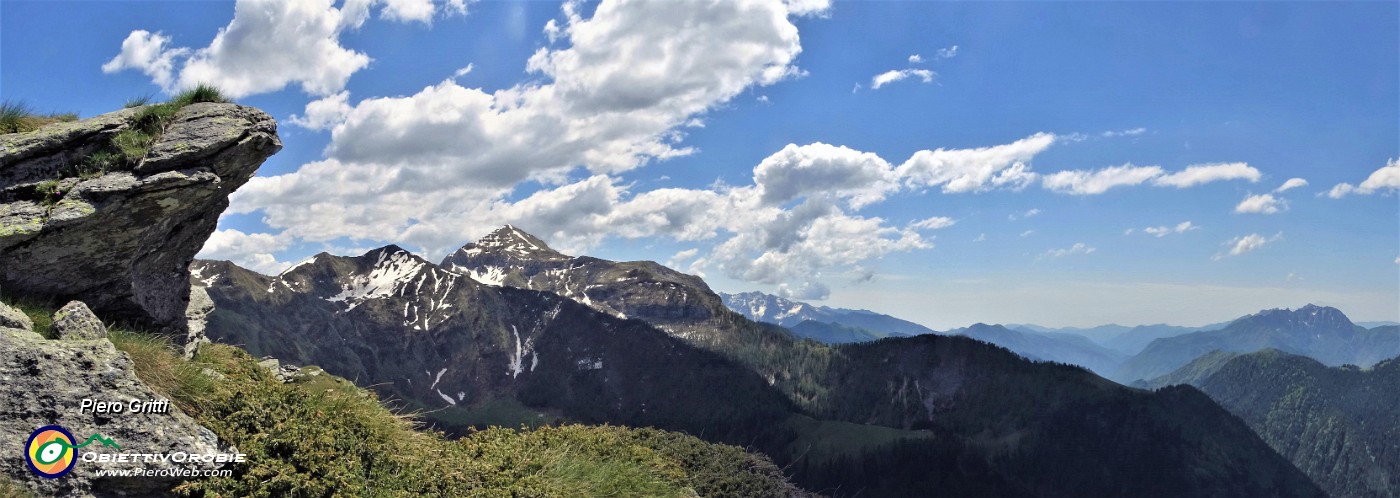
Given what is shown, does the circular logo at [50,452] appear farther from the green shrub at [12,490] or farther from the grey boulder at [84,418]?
the green shrub at [12,490]

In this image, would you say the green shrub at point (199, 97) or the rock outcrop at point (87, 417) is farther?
the green shrub at point (199, 97)

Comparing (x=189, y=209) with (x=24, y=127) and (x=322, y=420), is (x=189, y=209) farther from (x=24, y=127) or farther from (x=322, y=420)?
(x=322, y=420)

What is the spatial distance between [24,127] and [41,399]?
515 inches

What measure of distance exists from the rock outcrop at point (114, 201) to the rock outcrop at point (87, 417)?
23.2ft

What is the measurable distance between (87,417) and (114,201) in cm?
950

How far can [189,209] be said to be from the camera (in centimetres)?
1989

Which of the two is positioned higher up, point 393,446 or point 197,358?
point 197,358

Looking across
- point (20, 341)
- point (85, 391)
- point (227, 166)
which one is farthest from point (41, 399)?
point (227, 166)

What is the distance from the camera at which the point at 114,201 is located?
16906 mm

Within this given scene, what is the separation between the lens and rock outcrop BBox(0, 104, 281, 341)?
16.0m

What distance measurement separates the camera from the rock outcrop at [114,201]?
1602 centimetres

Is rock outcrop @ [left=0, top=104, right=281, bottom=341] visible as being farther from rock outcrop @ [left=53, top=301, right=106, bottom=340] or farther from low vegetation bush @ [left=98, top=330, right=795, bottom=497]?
rock outcrop @ [left=53, top=301, right=106, bottom=340]

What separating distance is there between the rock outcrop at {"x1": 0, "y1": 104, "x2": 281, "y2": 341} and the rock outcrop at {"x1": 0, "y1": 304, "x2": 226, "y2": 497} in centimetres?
708

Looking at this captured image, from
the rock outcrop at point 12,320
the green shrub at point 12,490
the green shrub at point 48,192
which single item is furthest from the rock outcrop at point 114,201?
the green shrub at point 12,490
